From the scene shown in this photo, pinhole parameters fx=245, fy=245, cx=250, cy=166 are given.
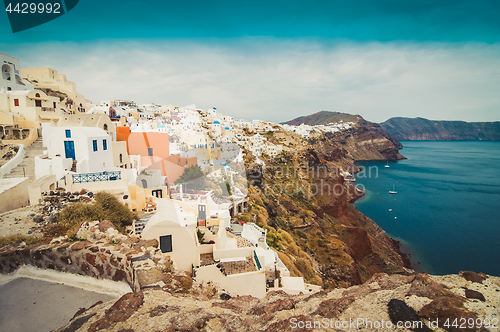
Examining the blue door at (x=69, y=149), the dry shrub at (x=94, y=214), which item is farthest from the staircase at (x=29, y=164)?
Answer: the dry shrub at (x=94, y=214)

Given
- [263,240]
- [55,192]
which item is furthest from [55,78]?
[263,240]

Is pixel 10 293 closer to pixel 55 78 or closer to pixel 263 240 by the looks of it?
pixel 263 240

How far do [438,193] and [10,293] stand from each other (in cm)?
7391

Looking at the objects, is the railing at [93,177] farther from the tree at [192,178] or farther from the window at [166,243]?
the tree at [192,178]

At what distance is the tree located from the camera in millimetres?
18922

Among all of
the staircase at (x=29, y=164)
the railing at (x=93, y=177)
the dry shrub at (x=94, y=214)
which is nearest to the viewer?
the dry shrub at (x=94, y=214)

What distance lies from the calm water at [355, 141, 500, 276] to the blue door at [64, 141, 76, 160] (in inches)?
1423

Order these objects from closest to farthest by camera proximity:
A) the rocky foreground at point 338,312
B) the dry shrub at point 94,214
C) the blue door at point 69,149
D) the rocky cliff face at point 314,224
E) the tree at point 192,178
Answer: the rocky foreground at point 338,312 → the dry shrub at point 94,214 → the blue door at point 69,149 → the tree at point 192,178 → the rocky cliff face at point 314,224

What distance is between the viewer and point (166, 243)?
7.10 m

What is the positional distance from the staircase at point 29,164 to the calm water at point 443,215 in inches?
1469

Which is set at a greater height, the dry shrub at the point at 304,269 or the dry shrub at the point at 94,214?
the dry shrub at the point at 94,214

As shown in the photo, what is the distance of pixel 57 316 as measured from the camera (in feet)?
10.9

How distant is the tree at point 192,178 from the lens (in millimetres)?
18922

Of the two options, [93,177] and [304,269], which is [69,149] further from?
[304,269]
